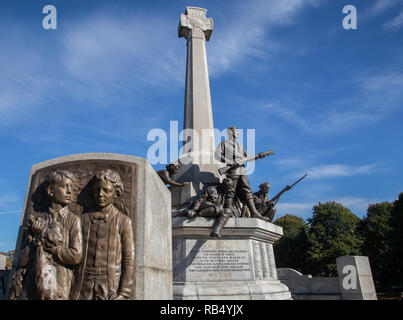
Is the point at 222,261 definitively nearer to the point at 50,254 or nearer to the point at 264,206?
the point at 264,206

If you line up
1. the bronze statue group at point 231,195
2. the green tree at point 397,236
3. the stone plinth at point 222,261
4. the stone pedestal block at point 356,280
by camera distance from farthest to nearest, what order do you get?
the green tree at point 397,236, the stone pedestal block at point 356,280, the bronze statue group at point 231,195, the stone plinth at point 222,261

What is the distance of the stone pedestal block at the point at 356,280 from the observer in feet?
41.7

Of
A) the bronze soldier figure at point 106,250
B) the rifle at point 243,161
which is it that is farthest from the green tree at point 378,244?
the bronze soldier figure at point 106,250

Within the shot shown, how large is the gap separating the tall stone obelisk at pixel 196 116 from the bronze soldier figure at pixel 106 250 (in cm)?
532

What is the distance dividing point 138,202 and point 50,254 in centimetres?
A: 108

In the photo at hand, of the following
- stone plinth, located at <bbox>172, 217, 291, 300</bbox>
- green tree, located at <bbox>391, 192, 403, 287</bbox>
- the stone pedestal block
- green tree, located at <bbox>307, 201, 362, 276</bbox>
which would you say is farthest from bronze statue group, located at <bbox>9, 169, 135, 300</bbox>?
green tree, located at <bbox>307, 201, 362, 276</bbox>

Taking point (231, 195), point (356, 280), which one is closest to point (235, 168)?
point (231, 195)

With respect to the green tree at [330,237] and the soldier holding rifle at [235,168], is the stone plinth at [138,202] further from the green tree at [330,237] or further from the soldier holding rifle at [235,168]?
the green tree at [330,237]

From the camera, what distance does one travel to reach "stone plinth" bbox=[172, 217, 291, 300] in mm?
6957

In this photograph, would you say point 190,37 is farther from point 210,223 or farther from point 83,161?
point 83,161

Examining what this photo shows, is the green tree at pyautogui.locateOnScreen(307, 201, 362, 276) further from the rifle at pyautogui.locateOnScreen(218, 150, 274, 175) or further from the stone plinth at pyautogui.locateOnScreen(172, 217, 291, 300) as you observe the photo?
the stone plinth at pyautogui.locateOnScreen(172, 217, 291, 300)

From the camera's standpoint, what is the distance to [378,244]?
36.5 m
